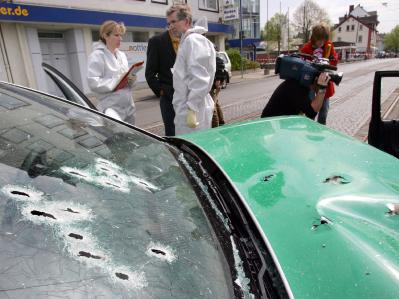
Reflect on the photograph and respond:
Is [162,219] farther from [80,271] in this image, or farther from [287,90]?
[287,90]

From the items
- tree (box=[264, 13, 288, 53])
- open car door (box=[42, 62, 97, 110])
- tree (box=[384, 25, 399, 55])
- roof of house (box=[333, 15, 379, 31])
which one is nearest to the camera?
open car door (box=[42, 62, 97, 110])

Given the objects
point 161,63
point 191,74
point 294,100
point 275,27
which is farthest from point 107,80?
point 275,27

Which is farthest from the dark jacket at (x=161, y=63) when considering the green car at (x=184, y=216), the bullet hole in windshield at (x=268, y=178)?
the bullet hole in windshield at (x=268, y=178)

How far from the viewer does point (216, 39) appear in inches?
974

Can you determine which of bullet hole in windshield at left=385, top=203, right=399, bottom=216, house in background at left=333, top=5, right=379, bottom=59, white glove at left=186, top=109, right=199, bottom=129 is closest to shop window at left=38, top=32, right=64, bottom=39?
white glove at left=186, top=109, right=199, bottom=129

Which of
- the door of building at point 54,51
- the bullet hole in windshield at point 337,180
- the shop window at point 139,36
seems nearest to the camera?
the bullet hole in windshield at point 337,180

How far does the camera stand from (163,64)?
3344mm

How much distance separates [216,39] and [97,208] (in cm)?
2522

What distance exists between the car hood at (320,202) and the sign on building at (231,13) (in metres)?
23.3

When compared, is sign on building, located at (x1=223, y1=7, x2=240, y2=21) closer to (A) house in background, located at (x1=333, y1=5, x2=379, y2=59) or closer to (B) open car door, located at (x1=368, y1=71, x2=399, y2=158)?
(B) open car door, located at (x1=368, y1=71, x2=399, y2=158)

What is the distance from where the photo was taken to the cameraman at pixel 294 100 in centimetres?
279

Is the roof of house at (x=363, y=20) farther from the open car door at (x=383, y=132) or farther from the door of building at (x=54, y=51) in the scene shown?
the open car door at (x=383, y=132)

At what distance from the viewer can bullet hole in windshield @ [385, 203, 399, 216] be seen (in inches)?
42.1

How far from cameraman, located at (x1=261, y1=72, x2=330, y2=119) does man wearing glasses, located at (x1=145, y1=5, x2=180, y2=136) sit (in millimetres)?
1039
